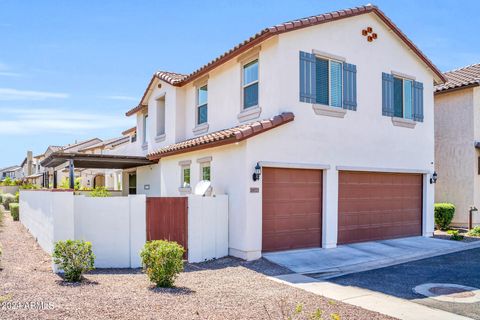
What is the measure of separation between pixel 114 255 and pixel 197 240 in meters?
2.19

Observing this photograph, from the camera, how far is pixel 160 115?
19.8m

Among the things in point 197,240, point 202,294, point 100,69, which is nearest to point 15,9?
point 100,69

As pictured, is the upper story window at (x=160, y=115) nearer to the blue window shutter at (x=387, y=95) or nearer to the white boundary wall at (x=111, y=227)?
the white boundary wall at (x=111, y=227)

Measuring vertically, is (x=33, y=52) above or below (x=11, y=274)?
above

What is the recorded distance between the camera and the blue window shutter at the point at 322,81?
1288 cm

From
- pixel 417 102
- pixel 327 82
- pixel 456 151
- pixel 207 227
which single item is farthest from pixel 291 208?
pixel 456 151

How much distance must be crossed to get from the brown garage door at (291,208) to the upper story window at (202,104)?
17.4 ft

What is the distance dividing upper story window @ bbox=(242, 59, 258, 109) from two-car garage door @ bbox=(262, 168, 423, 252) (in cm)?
263

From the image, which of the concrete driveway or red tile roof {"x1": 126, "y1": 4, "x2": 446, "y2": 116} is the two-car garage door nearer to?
the concrete driveway

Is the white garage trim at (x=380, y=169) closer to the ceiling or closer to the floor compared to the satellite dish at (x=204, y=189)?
closer to the ceiling

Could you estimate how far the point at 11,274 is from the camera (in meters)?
8.34

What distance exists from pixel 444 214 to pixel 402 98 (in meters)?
5.68

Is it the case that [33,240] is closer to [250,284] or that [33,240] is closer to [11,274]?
[11,274]

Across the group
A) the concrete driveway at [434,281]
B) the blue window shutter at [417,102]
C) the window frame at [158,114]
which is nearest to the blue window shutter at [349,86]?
the blue window shutter at [417,102]
